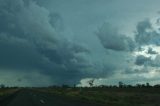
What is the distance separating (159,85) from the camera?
179m

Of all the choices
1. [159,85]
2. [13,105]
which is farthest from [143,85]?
[13,105]

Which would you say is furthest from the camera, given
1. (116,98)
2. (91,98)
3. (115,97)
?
(115,97)

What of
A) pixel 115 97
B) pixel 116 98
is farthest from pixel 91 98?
pixel 115 97

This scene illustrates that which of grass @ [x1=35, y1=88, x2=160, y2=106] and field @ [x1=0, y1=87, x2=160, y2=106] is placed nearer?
field @ [x1=0, y1=87, x2=160, y2=106]

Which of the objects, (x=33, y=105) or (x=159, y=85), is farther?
(x=159, y=85)

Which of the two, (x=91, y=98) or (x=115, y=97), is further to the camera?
(x=115, y=97)

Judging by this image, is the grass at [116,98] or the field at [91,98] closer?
the field at [91,98]

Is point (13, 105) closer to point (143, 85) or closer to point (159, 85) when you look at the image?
point (159, 85)

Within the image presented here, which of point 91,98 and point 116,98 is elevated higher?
point 116,98

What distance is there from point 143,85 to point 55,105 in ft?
550

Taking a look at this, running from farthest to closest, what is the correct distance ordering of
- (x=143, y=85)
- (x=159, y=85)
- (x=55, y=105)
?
(x=143, y=85), (x=159, y=85), (x=55, y=105)

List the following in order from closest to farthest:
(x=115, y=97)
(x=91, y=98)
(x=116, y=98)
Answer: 1. (x=91, y=98)
2. (x=116, y=98)
3. (x=115, y=97)

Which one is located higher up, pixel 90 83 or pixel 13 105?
pixel 90 83

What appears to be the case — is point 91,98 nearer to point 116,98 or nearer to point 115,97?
point 116,98
